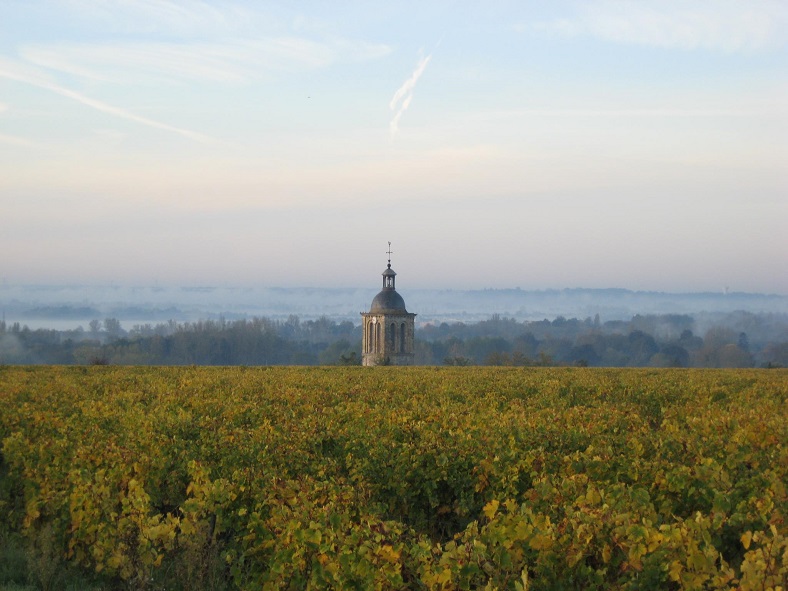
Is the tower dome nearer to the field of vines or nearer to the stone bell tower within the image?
the stone bell tower

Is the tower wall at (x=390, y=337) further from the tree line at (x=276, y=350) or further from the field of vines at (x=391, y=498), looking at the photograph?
the field of vines at (x=391, y=498)

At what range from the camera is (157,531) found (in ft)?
25.3

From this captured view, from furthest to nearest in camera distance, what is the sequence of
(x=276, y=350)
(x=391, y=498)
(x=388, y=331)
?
1. (x=276, y=350)
2. (x=388, y=331)
3. (x=391, y=498)

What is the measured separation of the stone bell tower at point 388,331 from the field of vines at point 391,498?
154 ft

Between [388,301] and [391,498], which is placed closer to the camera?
[391,498]

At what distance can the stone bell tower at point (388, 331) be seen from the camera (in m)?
62.1

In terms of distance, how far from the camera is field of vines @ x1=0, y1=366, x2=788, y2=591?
5672 millimetres

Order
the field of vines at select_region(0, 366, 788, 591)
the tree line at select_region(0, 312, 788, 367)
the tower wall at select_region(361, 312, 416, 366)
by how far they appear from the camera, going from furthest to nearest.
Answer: the tree line at select_region(0, 312, 788, 367), the tower wall at select_region(361, 312, 416, 366), the field of vines at select_region(0, 366, 788, 591)

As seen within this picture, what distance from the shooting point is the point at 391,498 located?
955 centimetres

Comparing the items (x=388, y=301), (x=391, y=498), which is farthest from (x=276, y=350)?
(x=391, y=498)

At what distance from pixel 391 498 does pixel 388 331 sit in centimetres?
5267

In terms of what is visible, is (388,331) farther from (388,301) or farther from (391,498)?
(391,498)

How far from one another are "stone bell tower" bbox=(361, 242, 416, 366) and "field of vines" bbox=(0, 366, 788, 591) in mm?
46925

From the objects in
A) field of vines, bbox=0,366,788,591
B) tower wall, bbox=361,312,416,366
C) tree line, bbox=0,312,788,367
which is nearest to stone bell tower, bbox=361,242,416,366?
tower wall, bbox=361,312,416,366
